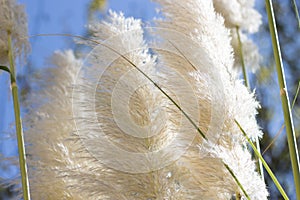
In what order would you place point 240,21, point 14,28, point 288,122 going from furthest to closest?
1. point 240,21
2. point 14,28
3. point 288,122

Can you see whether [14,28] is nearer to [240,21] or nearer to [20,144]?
[20,144]

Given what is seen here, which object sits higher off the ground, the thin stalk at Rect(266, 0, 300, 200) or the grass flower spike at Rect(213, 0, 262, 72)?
the grass flower spike at Rect(213, 0, 262, 72)

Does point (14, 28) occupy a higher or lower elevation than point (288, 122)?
higher

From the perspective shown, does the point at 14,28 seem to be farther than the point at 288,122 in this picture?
Yes

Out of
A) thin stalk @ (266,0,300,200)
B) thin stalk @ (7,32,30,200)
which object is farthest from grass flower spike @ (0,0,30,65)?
thin stalk @ (266,0,300,200)

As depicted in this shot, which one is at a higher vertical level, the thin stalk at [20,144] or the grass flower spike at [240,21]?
the grass flower spike at [240,21]

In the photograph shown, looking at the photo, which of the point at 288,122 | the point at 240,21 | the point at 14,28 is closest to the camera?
the point at 288,122

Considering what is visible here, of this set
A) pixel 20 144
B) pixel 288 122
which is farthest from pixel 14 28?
pixel 288 122

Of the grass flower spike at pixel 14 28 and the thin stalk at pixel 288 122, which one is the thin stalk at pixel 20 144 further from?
the thin stalk at pixel 288 122

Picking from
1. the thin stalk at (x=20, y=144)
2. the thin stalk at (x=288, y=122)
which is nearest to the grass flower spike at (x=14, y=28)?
the thin stalk at (x=20, y=144)

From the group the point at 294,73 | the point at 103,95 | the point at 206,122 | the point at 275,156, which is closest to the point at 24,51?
the point at 103,95

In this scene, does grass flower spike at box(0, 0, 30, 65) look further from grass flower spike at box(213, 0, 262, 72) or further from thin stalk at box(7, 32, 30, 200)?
grass flower spike at box(213, 0, 262, 72)
